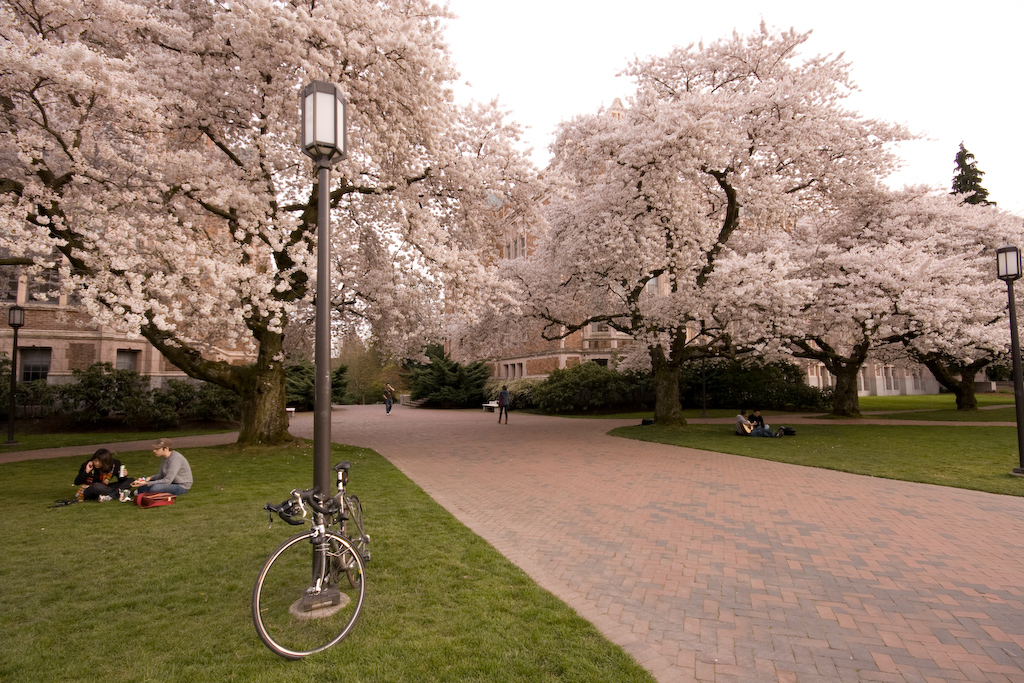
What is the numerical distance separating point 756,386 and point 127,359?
33.4 metres

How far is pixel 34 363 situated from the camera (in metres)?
24.1

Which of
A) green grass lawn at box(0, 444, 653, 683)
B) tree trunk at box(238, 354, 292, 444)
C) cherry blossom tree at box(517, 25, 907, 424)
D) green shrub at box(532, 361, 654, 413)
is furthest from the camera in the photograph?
green shrub at box(532, 361, 654, 413)

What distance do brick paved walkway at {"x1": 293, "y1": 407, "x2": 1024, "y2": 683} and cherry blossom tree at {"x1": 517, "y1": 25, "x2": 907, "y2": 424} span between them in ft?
28.2

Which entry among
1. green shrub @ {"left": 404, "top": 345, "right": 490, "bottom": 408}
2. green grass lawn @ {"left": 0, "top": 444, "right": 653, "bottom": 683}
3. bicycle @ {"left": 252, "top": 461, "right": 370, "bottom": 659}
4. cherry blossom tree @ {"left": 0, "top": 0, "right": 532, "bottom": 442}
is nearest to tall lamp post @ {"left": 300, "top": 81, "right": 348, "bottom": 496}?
bicycle @ {"left": 252, "top": 461, "right": 370, "bottom": 659}

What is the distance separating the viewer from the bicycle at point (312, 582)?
3.87m

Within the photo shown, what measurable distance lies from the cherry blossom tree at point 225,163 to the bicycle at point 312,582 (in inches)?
298

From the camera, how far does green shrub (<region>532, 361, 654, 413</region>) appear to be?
31.1m

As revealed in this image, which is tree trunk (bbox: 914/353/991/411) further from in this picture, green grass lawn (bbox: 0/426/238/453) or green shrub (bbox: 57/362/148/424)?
green shrub (bbox: 57/362/148/424)

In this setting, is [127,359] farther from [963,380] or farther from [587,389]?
[963,380]

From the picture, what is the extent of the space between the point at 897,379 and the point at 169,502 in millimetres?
63299

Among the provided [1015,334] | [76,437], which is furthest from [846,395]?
[76,437]

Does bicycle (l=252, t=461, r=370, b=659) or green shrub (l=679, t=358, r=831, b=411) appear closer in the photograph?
bicycle (l=252, t=461, r=370, b=659)

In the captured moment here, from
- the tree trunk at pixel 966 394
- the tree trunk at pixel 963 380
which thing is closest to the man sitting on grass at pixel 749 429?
the tree trunk at pixel 963 380

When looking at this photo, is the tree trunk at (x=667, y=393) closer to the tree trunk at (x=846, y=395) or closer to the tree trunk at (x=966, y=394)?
the tree trunk at (x=846, y=395)
